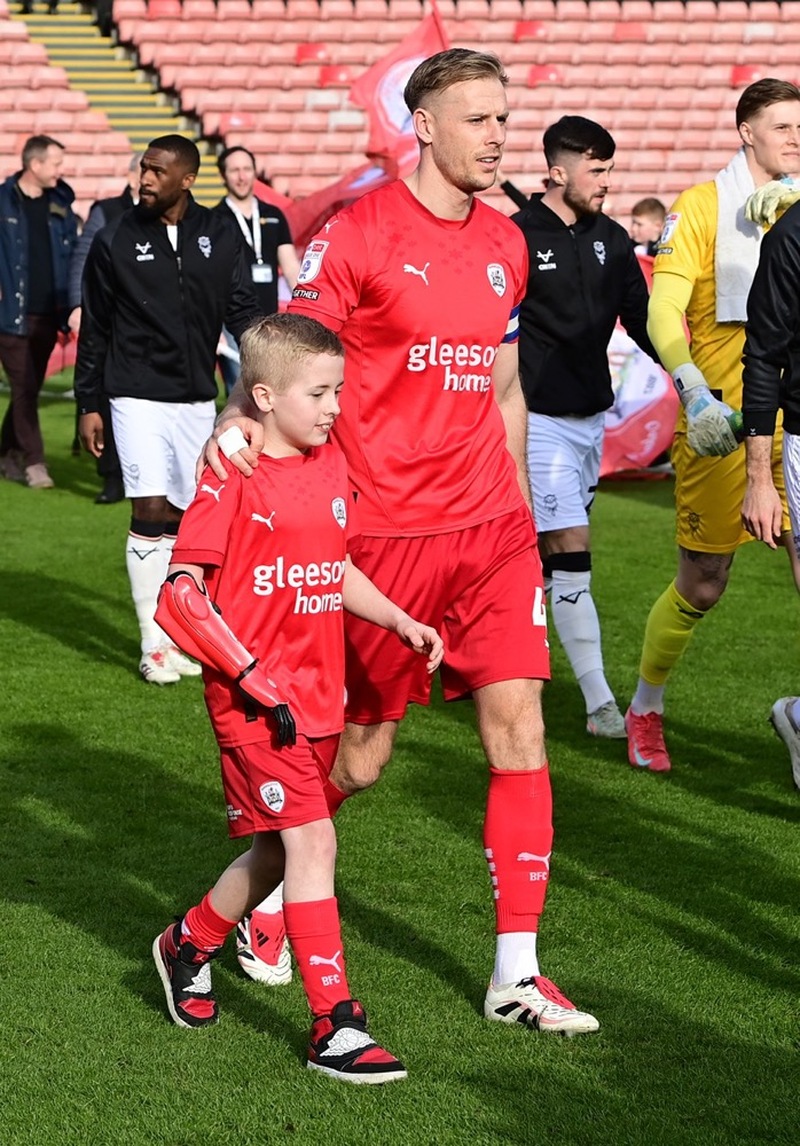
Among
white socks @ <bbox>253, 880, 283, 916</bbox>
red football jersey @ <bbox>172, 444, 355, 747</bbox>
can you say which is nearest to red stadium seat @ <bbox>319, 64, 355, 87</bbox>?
white socks @ <bbox>253, 880, 283, 916</bbox>

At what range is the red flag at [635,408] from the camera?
12.6 m

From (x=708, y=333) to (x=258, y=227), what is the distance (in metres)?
6.26

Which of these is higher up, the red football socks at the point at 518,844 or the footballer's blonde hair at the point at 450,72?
the footballer's blonde hair at the point at 450,72

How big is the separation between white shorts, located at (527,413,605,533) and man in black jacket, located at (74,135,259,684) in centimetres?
158

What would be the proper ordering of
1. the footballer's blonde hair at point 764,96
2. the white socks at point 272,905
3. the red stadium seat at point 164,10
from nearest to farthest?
the white socks at point 272,905 < the footballer's blonde hair at point 764,96 < the red stadium seat at point 164,10

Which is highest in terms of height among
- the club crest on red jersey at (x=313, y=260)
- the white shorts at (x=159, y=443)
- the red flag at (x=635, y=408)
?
the club crest on red jersey at (x=313, y=260)

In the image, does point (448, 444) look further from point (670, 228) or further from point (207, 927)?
point (670, 228)

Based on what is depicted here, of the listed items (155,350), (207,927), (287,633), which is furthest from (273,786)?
(155,350)

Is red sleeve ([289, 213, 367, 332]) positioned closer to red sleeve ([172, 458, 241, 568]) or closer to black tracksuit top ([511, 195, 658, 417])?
red sleeve ([172, 458, 241, 568])

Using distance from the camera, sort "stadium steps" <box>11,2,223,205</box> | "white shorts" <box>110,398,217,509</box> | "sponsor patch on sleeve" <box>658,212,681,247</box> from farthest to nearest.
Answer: "stadium steps" <box>11,2,223,205</box> < "white shorts" <box>110,398,217,509</box> < "sponsor patch on sleeve" <box>658,212,681,247</box>

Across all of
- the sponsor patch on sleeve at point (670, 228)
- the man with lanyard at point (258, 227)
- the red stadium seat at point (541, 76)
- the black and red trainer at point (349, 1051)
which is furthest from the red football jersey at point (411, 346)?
the red stadium seat at point (541, 76)

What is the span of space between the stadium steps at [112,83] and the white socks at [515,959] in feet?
66.7

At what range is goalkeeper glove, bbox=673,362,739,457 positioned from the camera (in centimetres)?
507

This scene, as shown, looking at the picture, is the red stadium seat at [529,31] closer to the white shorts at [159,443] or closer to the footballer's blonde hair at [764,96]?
the white shorts at [159,443]
